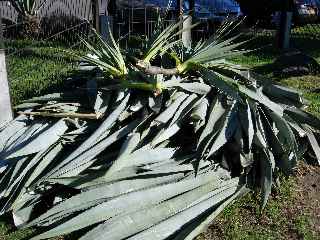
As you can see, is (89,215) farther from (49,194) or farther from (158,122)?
(158,122)

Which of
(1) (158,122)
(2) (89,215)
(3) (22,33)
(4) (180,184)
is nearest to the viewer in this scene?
(2) (89,215)

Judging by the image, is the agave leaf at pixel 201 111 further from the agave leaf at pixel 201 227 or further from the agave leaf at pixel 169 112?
the agave leaf at pixel 201 227

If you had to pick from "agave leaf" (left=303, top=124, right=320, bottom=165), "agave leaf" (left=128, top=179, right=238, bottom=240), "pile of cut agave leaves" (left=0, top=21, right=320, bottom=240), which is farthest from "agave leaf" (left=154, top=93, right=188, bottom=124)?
"agave leaf" (left=303, top=124, right=320, bottom=165)

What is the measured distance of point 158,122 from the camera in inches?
190

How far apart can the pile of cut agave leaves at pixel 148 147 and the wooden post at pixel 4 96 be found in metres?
0.25

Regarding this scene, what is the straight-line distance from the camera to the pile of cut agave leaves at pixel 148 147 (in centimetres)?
427

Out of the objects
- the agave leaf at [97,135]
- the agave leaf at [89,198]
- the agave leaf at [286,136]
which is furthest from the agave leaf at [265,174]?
the agave leaf at [97,135]

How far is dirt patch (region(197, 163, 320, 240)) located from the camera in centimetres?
435

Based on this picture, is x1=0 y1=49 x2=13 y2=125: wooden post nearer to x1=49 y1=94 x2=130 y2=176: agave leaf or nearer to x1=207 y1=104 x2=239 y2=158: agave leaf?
x1=49 y1=94 x2=130 y2=176: agave leaf

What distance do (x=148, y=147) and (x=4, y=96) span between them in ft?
5.95

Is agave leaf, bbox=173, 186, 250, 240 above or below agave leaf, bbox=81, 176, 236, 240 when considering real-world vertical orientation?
below

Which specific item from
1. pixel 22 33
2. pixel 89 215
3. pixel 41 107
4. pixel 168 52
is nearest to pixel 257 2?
pixel 22 33

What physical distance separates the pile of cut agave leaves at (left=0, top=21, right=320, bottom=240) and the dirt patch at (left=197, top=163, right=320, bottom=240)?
0.36 ft

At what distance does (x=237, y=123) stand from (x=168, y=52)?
60.0 inches
